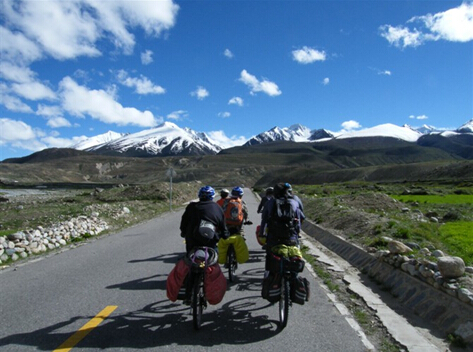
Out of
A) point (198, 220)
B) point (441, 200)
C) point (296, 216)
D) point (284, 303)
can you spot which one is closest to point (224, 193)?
point (296, 216)

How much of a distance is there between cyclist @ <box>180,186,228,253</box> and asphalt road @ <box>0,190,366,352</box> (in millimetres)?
1142

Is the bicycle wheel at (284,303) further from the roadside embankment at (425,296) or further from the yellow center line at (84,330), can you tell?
the yellow center line at (84,330)

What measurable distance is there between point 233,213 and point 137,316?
12.4ft

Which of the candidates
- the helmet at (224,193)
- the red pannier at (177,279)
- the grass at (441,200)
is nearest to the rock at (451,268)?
the red pannier at (177,279)

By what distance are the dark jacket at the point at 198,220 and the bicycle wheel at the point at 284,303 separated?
3.90 feet

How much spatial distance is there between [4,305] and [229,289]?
3.78 metres

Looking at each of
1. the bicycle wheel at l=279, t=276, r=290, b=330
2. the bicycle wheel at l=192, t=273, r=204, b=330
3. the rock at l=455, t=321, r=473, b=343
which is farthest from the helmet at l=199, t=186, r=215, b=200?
the rock at l=455, t=321, r=473, b=343

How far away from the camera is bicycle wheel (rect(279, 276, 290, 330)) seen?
5512 millimetres

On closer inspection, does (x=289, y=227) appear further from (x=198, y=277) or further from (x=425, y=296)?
(x=425, y=296)

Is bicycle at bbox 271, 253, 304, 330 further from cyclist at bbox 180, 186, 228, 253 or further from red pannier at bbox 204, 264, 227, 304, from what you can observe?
cyclist at bbox 180, 186, 228, 253

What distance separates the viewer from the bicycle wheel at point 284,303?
18.1ft

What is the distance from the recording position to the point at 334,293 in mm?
7344

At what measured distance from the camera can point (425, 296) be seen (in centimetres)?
647

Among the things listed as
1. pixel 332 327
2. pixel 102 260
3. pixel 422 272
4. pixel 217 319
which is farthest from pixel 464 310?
pixel 102 260
